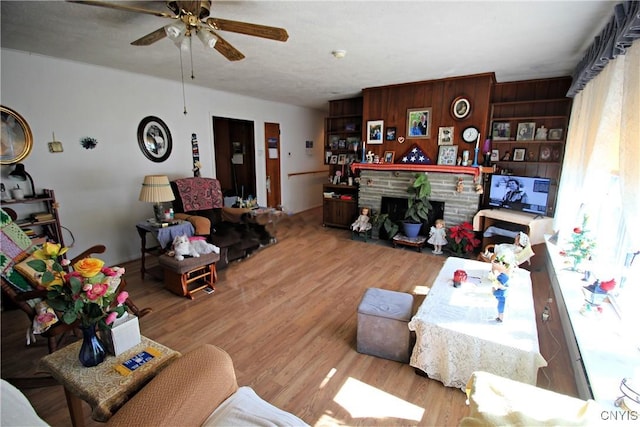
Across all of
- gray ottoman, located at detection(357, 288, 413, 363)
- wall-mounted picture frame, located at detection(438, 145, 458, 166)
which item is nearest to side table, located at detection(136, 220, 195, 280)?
gray ottoman, located at detection(357, 288, 413, 363)

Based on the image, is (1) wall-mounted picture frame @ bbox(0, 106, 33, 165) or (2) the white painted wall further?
(2) the white painted wall

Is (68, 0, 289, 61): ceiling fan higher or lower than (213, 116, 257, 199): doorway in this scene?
higher

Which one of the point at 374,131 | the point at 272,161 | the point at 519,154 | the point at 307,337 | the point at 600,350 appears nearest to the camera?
the point at 600,350

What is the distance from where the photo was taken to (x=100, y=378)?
1169 millimetres

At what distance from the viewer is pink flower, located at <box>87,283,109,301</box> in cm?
112

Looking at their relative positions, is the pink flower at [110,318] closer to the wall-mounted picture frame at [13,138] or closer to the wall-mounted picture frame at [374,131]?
the wall-mounted picture frame at [13,138]

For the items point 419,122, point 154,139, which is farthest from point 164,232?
point 419,122

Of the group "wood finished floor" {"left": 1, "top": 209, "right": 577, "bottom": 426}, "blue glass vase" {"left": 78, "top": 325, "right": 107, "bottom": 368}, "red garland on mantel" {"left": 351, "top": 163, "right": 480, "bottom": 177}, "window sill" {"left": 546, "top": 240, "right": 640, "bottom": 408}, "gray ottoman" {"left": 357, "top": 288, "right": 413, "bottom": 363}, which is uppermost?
"red garland on mantel" {"left": 351, "top": 163, "right": 480, "bottom": 177}

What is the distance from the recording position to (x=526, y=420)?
2.97 ft

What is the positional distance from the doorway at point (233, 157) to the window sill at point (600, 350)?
496 centimetres

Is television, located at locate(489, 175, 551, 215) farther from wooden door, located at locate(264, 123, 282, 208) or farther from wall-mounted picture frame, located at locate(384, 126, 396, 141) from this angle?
wooden door, located at locate(264, 123, 282, 208)

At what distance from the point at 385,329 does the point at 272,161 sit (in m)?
4.42

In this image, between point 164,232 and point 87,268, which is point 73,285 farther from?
point 164,232

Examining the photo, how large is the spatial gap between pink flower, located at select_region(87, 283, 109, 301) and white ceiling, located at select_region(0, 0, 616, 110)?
1737 mm
